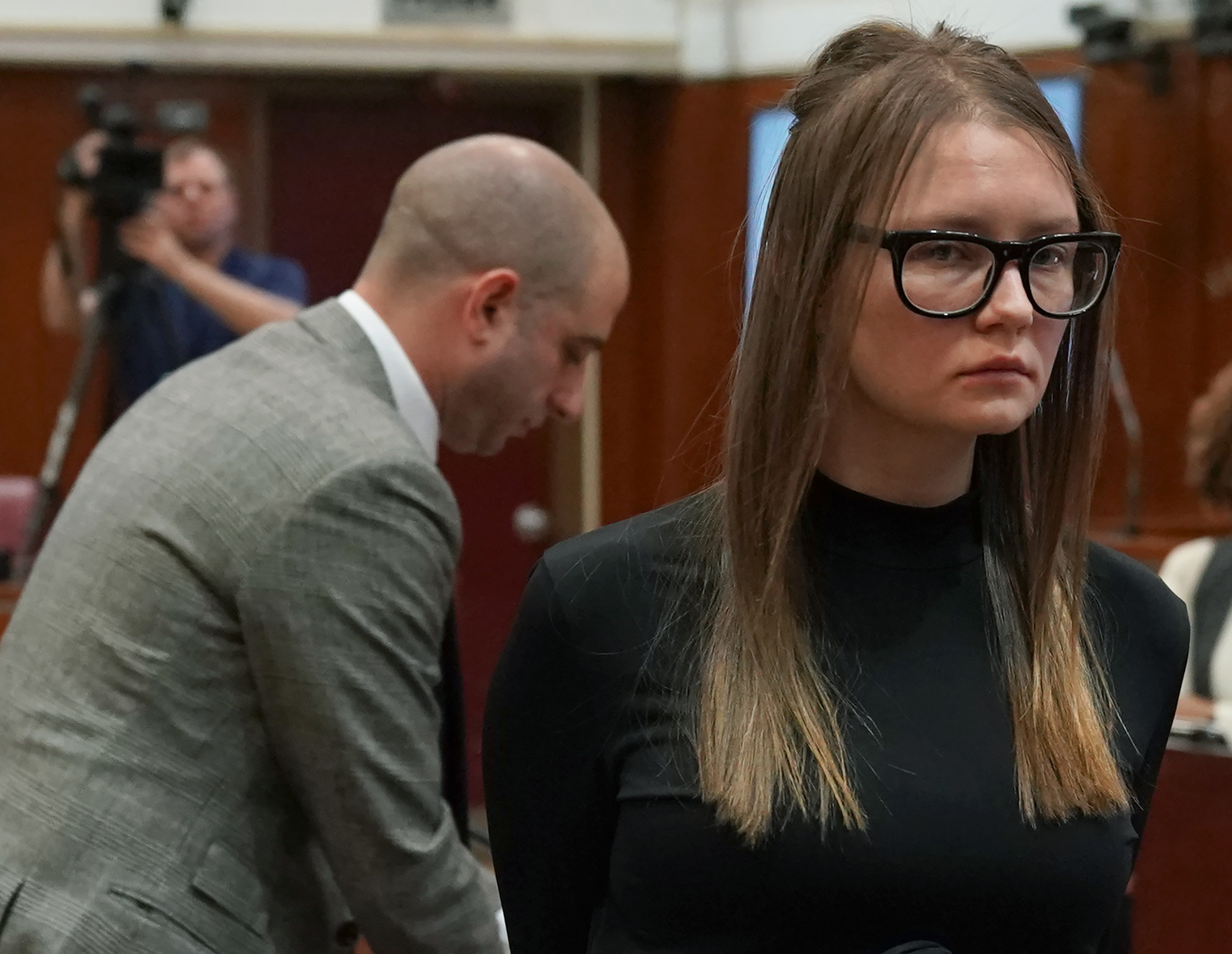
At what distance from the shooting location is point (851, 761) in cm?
116

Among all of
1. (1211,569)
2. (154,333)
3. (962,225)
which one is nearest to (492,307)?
(962,225)

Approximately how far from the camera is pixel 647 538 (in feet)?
4.19

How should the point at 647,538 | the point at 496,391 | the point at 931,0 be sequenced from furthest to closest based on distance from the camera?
1. the point at 931,0
2. the point at 496,391
3. the point at 647,538

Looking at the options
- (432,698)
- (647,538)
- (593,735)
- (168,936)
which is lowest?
(168,936)

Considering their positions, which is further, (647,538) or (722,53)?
(722,53)

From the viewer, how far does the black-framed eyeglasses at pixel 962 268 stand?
1.12m

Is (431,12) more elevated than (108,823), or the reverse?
(431,12)

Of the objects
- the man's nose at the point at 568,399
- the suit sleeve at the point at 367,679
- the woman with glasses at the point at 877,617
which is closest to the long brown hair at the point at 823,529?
the woman with glasses at the point at 877,617

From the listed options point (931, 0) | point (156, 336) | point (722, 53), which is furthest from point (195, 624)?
point (722, 53)

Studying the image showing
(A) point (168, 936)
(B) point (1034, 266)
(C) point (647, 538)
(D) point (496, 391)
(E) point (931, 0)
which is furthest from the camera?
(E) point (931, 0)

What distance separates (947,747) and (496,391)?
0.94 metres

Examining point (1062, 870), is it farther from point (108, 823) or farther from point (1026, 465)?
point (108, 823)

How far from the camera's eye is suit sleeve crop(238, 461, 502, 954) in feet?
5.05

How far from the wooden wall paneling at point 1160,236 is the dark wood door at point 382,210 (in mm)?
2036
